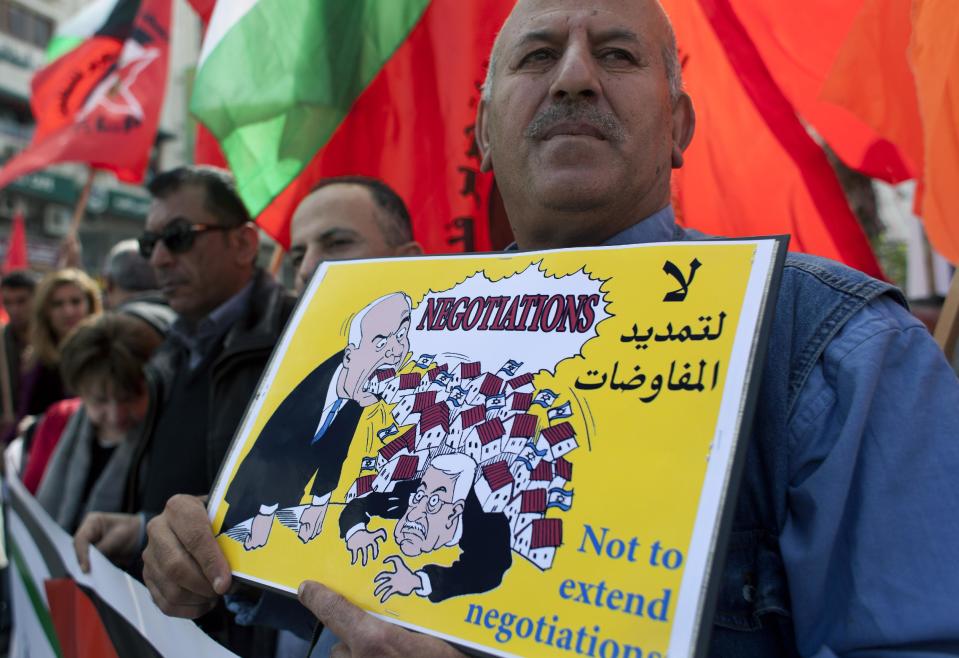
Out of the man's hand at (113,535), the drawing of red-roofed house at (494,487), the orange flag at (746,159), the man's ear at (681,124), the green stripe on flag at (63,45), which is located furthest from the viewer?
the green stripe on flag at (63,45)

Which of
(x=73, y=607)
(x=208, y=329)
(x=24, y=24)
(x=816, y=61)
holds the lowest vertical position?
(x=73, y=607)

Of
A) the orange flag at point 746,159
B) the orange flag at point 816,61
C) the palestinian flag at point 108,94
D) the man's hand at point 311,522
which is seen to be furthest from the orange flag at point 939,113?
the palestinian flag at point 108,94

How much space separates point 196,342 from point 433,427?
5.90ft

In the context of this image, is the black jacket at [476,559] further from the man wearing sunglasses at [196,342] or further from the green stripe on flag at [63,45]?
the green stripe on flag at [63,45]

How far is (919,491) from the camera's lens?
83cm

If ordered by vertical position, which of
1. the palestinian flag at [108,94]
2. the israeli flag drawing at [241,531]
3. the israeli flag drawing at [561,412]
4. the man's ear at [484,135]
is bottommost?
the israeli flag drawing at [241,531]

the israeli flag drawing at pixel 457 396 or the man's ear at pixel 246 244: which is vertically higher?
the man's ear at pixel 246 244

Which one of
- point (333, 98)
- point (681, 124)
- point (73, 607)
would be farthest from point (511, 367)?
point (333, 98)

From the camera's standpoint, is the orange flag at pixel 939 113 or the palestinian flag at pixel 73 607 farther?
the orange flag at pixel 939 113

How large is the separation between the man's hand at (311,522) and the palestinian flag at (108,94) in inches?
163

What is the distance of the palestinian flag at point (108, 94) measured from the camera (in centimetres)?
458

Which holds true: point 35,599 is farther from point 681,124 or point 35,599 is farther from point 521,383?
point 681,124

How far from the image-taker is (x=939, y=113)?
1.88 metres

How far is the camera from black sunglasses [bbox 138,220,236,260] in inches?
108
